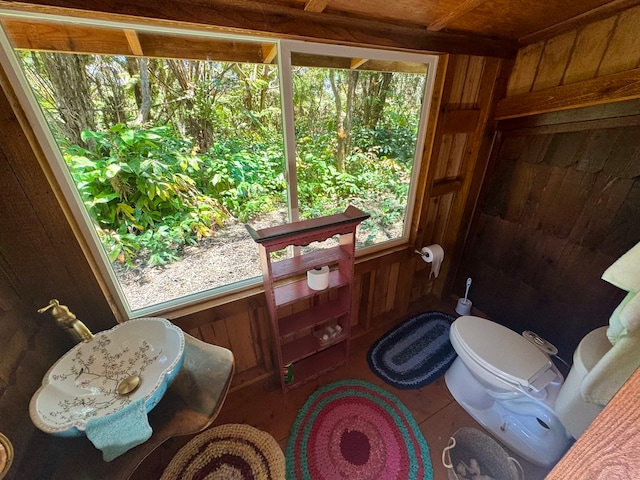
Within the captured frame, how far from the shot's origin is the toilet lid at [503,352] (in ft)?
4.05

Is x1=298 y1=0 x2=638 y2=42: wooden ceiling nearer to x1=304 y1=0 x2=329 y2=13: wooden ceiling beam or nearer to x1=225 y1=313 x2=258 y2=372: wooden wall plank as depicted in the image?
x1=304 y1=0 x2=329 y2=13: wooden ceiling beam

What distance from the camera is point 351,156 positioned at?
1543mm

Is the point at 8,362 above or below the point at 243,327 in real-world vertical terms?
above

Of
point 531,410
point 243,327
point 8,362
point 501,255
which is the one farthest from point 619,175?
point 8,362

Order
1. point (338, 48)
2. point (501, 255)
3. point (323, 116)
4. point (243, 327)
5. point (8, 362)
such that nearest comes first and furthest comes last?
point (8, 362) → point (338, 48) → point (323, 116) → point (243, 327) → point (501, 255)

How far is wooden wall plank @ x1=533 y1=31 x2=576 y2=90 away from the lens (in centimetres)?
131

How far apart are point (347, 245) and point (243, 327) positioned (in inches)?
30.4

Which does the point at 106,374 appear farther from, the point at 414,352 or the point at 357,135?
the point at 414,352

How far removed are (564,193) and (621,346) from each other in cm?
101

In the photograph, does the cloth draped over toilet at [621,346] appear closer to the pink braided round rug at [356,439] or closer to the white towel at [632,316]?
the white towel at [632,316]

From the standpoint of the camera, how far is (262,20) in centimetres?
94

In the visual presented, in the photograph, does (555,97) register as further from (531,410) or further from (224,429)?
(224,429)

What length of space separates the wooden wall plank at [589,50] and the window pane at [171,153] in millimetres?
1547

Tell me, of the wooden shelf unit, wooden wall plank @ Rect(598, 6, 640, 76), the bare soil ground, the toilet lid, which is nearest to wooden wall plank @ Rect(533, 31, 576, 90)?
wooden wall plank @ Rect(598, 6, 640, 76)
